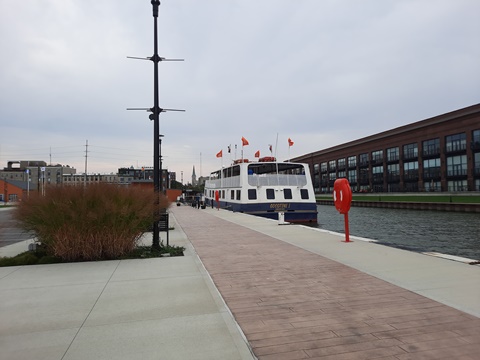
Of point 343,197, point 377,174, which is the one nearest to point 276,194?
point 343,197

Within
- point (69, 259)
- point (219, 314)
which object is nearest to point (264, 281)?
point (219, 314)

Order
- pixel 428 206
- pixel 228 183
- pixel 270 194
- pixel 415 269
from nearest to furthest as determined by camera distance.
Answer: pixel 415 269 → pixel 270 194 → pixel 228 183 → pixel 428 206

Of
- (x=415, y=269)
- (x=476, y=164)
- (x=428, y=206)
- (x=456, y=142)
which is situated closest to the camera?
(x=415, y=269)

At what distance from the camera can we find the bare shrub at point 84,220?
8.23m

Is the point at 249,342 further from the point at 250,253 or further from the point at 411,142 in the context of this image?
the point at 411,142

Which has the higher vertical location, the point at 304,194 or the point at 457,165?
the point at 457,165

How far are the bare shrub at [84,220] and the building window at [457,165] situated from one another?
6326 cm

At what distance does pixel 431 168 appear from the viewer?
6438 cm

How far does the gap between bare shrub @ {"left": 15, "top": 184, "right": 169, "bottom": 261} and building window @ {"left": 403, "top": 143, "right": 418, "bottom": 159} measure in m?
70.3

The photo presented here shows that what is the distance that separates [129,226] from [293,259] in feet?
13.7

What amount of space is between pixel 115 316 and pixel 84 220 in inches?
165

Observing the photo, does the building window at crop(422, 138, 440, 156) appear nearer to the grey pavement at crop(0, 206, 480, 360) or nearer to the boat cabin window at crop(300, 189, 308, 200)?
the boat cabin window at crop(300, 189, 308, 200)

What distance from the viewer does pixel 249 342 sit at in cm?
379

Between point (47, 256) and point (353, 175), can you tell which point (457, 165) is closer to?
point (353, 175)
